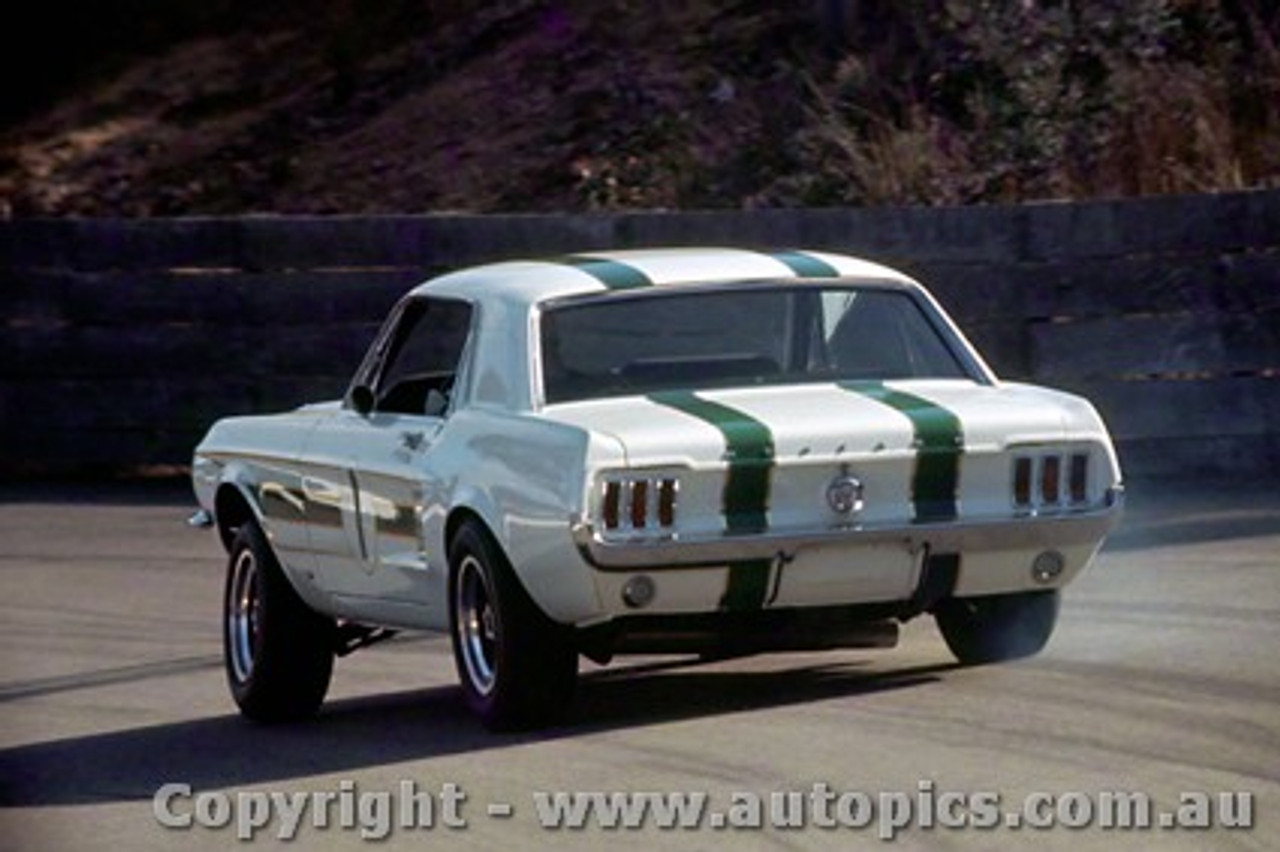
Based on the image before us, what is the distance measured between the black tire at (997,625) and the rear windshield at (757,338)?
0.72 metres

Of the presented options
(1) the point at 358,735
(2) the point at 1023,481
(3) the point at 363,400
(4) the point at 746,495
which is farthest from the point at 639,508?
(3) the point at 363,400

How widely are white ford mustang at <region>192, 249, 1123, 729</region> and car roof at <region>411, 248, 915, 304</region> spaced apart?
14mm

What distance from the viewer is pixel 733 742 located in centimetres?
928

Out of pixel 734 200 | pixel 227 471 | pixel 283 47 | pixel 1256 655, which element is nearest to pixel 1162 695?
pixel 1256 655

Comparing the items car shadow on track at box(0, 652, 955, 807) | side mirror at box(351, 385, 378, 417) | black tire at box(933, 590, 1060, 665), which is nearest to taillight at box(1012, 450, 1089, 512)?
black tire at box(933, 590, 1060, 665)

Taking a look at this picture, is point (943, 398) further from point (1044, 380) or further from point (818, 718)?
point (1044, 380)

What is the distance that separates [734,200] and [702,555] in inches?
502

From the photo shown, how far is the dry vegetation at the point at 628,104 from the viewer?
2070cm

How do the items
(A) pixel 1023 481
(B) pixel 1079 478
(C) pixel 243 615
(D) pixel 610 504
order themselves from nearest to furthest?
(D) pixel 610 504 < (A) pixel 1023 481 < (B) pixel 1079 478 < (C) pixel 243 615

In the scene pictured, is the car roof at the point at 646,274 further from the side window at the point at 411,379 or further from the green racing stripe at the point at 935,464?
the green racing stripe at the point at 935,464

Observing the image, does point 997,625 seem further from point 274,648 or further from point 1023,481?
point 274,648

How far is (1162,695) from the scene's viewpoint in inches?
390

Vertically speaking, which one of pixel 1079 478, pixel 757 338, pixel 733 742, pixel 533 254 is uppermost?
pixel 757 338

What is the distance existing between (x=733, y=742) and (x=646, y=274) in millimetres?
1783
